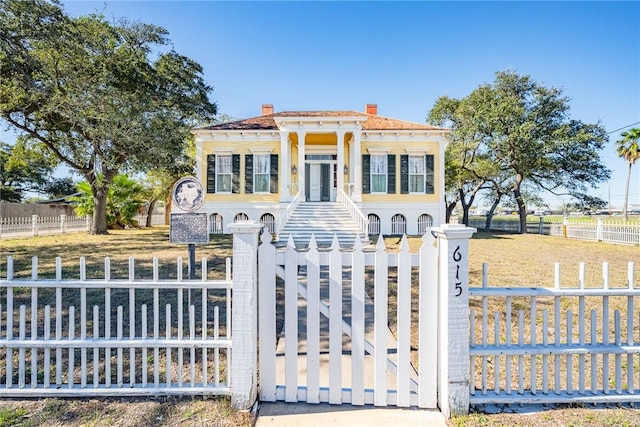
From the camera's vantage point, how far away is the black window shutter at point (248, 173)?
16.8 meters

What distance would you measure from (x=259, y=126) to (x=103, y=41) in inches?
302

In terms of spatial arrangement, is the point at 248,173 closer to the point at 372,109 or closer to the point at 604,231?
the point at 372,109

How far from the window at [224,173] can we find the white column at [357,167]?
6769 mm

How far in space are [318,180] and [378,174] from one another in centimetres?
334

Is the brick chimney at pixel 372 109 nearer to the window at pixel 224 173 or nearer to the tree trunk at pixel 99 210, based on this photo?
the window at pixel 224 173

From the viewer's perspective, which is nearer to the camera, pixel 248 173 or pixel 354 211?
pixel 354 211

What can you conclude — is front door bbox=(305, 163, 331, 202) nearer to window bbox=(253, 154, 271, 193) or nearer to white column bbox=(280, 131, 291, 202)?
white column bbox=(280, 131, 291, 202)

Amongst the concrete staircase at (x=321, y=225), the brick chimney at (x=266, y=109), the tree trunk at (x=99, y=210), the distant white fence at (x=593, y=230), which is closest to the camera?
the concrete staircase at (x=321, y=225)

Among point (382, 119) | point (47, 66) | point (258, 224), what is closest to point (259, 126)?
point (382, 119)

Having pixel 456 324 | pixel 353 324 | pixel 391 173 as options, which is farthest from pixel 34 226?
pixel 456 324

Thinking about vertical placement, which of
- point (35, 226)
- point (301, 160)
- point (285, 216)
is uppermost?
point (301, 160)

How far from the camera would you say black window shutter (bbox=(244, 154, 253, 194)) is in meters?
16.8

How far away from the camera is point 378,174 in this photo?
1678cm

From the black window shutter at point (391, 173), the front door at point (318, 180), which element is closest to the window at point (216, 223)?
the front door at point (318, 180)
